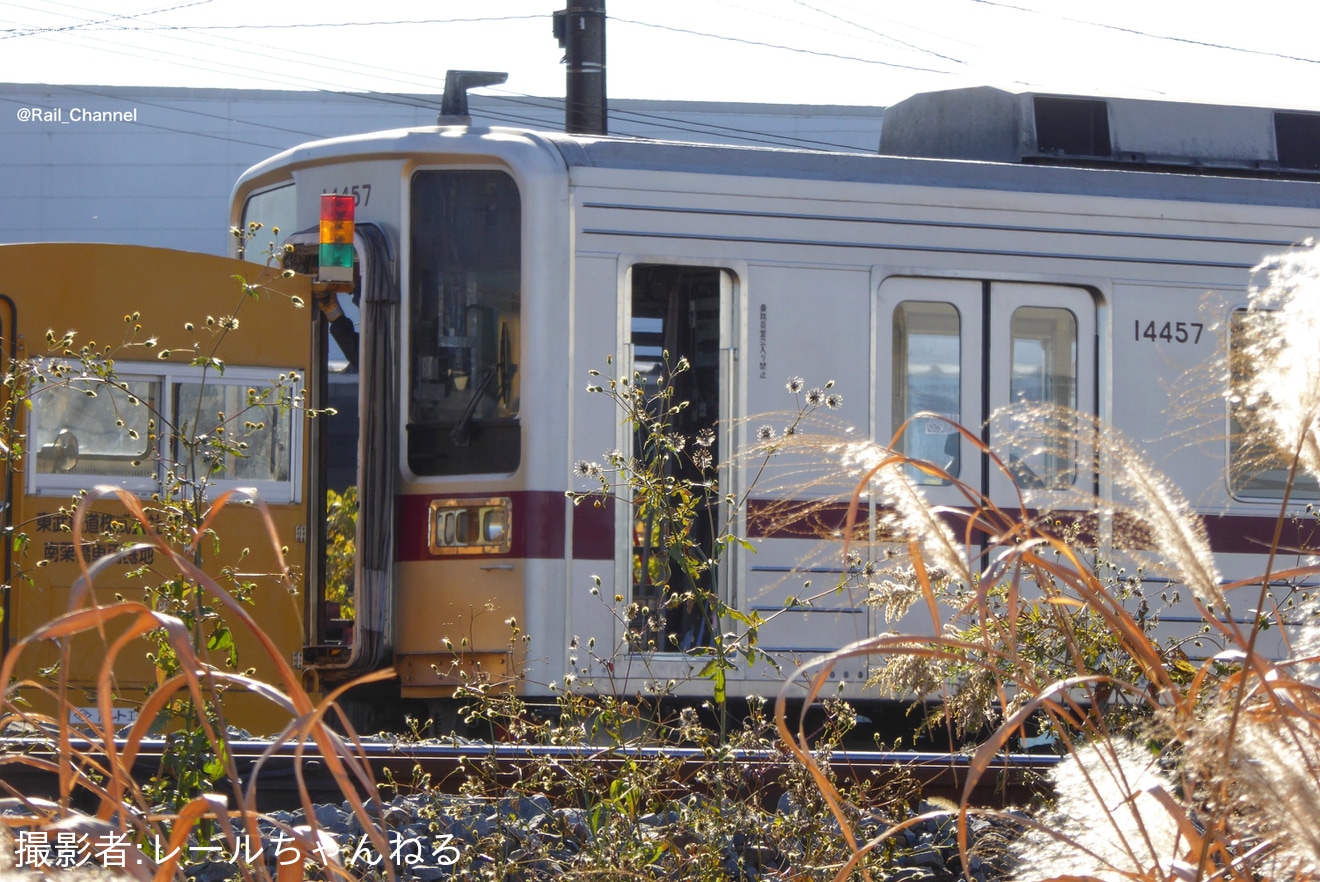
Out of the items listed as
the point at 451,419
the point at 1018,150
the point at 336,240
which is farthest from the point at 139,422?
the point at 1018,150

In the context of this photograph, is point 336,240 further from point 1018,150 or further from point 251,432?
point 1018,150

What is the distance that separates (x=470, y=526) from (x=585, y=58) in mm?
4749

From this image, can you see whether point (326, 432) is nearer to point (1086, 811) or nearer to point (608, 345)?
point (608, 345)

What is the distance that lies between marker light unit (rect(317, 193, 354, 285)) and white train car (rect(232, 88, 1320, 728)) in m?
0.24

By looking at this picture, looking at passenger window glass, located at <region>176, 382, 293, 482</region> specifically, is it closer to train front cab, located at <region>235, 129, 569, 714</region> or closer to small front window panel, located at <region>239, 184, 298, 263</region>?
train front cab, located at <region>235, 129, 569, 714</region>

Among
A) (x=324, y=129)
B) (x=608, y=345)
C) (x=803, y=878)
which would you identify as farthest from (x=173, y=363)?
(x=324, y=129)

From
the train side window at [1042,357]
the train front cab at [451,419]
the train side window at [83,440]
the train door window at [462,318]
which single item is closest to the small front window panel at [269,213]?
the train front cab at [451,419]

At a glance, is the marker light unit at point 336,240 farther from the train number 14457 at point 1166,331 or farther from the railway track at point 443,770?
the train number 14457 at point 1166,331

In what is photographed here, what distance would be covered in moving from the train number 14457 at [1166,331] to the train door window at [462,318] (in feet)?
9.50

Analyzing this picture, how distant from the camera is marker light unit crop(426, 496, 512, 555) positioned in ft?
18.6

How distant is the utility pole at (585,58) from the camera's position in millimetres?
9422

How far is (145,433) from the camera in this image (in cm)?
563

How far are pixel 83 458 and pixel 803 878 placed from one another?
3.85m

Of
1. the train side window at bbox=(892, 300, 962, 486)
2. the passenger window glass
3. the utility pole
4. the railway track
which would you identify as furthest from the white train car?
the utility pole
